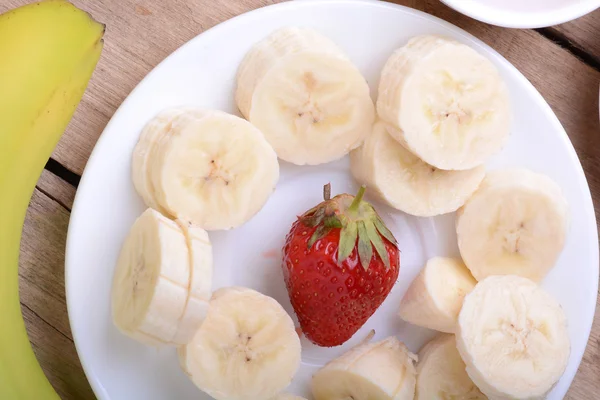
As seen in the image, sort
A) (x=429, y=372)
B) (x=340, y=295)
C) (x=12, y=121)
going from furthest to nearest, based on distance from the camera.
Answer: (x=429, y=372) < (x=340, y=295) < (x=12, y=121)

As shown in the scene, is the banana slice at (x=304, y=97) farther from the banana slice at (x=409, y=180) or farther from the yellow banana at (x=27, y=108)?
the yellow banana at (x=27, y=108)

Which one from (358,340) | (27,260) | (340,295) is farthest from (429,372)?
(27,260)

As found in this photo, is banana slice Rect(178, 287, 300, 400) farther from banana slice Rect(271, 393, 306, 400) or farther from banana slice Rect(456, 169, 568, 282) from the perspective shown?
banana slice Rect(456, 169, 568, 282)

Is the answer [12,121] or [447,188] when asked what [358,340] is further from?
[12,121]

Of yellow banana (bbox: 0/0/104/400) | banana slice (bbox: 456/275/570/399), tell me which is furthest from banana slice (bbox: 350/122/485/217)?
yellow banana (bbox: 0/0/104/400)

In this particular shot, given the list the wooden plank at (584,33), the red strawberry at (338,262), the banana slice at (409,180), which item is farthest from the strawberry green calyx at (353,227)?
the wooden plank at (584,33)
